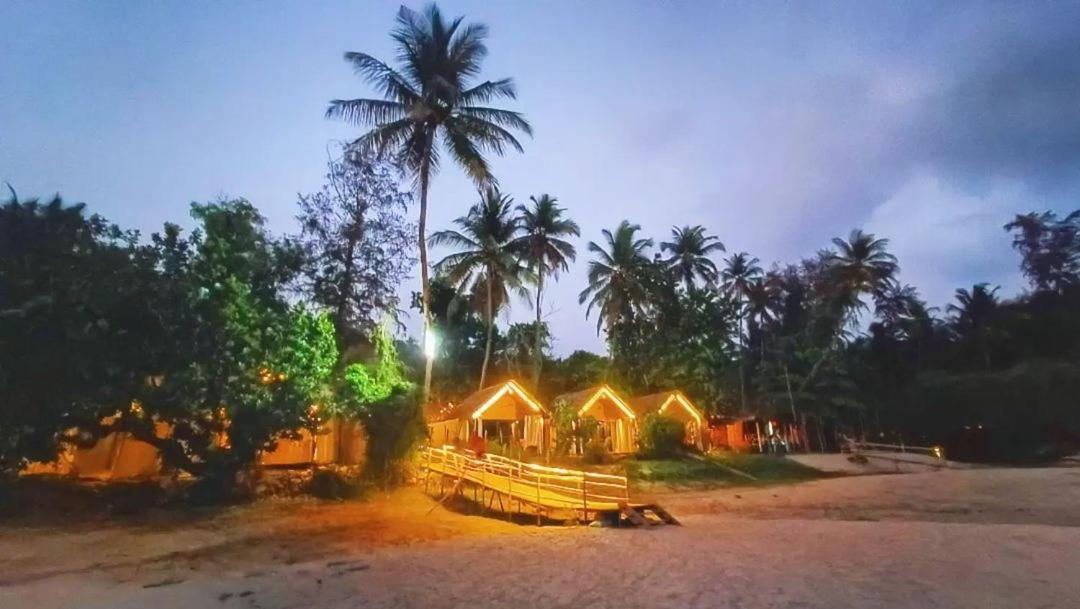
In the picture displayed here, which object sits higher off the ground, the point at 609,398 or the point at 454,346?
the point at 454,346

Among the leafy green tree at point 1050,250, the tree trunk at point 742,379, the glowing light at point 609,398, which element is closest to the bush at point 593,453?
the glowing light at point 609,398

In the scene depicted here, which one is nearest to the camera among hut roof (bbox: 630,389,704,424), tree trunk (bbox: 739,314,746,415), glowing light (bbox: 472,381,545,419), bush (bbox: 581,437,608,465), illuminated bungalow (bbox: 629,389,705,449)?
bush (bbox: 581,437,608,465)

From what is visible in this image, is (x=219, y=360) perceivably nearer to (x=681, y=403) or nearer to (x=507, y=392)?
(x=507, y=392)

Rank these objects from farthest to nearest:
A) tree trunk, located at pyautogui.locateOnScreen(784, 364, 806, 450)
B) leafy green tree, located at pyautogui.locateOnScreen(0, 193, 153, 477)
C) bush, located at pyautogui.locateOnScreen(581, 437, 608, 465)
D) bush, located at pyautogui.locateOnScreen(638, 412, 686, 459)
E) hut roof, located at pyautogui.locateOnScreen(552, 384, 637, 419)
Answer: tree trunk, located at pyautogui.locateOnScreen(784, 364, 806, 450)
hut roof, located at pyautogui.locateOnScreen(552, 384, 637, 419)
bush, located at pyautogui.locateOnScreen(638, 412, 686, 459)
bush, located at pyautogui.locateOnScreen(581, 437, 608, 465)
leafy green tree, located at pyautogui.locateOnScreen(0, 193, 153, 477)

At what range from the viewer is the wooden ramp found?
15.9 m

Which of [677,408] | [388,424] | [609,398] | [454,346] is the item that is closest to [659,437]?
[609,398]

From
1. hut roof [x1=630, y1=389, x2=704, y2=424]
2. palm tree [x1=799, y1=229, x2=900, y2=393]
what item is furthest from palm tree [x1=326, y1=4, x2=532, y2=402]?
palm tree [x1=799, y1=229, x2=900, y2=393]

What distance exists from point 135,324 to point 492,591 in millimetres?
11508

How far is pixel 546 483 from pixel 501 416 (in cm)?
1320

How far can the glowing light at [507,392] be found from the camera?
29.5 meters

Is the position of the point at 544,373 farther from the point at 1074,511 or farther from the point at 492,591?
the point at 492,591

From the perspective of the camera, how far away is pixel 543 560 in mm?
11250

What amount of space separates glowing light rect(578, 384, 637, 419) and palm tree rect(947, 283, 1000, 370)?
24483 millimetres

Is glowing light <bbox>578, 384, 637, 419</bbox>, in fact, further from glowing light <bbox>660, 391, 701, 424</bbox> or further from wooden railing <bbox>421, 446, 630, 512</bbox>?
wooden railing <bbox>421, 446, 630, 512</bbox>
